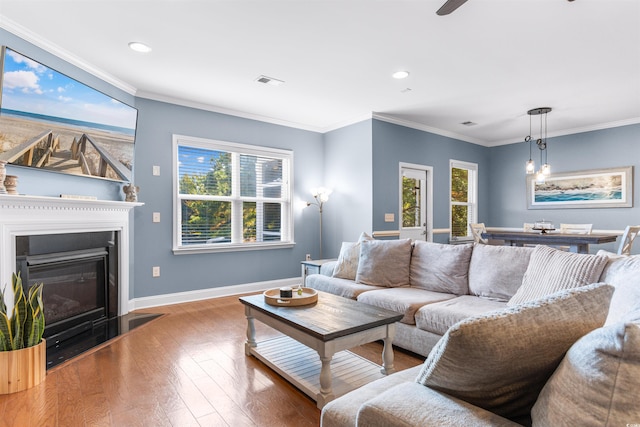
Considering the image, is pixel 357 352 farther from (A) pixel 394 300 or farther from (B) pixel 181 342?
(B) pixel 181 342

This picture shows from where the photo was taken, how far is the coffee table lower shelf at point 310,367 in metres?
2.20

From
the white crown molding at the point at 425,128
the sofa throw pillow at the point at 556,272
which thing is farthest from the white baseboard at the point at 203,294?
the sofa throw pillow at the point at 556,272

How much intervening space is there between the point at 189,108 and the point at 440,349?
14.7ft

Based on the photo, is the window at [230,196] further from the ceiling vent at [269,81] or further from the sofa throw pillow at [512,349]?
the sofa throw pillow at [512,349]

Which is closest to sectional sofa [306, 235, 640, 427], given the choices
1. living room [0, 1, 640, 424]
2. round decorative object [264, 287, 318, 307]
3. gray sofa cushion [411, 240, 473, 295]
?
round decorative object [264, 287, 318, 307]

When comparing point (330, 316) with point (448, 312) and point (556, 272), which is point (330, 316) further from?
point (556, 272)

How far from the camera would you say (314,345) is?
2025 millimetres

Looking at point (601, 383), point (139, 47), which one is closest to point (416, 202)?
point (139, 47)

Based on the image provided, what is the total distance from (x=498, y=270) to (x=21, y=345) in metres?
3.45

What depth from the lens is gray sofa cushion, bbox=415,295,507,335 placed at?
2.44 m

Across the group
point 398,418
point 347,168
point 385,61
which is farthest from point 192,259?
point 398,418

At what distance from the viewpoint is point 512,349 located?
2.60ft

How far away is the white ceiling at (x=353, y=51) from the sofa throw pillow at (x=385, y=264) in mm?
1825

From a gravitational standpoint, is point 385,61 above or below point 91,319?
above
